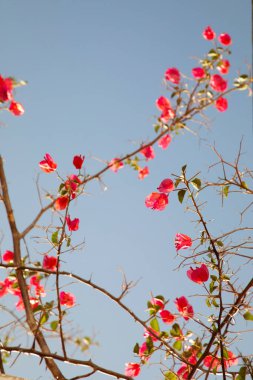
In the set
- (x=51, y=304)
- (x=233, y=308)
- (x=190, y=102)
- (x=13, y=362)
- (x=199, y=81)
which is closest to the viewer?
(x=13, y=362)

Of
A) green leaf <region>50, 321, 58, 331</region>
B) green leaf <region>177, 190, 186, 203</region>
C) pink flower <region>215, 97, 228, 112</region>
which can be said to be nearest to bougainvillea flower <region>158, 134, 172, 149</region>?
pink flower <region>215, 97, 228, 112</region>

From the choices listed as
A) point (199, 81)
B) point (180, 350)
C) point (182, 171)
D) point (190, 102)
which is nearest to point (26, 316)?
point (180, 350)

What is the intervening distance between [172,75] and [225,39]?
0.49 m

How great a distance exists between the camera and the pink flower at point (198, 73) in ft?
8.53

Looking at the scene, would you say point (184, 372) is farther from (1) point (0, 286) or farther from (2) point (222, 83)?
(2) point (222, 83)

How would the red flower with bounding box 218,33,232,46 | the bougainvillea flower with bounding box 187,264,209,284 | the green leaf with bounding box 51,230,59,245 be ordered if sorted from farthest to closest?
1. the red flower with bounding box 218,33,232,46
2. the green leaf with bounding box 51,230,59,245
3. the bougainvillea flower with bounding box 187,264,209,284

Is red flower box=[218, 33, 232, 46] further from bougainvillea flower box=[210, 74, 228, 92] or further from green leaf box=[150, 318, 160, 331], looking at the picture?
green leaf box=[150, 318, 160, 331]

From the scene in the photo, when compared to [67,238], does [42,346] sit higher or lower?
lower

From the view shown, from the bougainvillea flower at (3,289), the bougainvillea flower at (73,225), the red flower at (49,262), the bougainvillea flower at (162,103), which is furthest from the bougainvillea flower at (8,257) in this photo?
the bougainvillea flower at (162,103)

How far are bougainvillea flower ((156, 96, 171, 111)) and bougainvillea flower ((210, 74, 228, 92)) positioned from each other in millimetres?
323

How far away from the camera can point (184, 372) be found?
5.43 ft

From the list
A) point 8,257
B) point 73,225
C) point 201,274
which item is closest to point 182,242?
point 201,274

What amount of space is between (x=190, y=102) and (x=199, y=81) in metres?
0.27

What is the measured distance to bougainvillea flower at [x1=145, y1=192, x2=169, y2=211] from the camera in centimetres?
188
